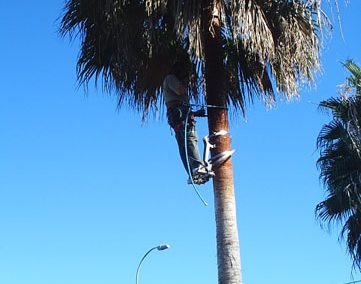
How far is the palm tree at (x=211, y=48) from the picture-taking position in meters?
7.70

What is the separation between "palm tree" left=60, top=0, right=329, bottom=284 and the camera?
7.70 metres

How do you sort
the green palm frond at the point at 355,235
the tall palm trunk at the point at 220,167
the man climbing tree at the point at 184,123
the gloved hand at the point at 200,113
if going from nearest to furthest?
the tall palm trunk at the point at 220,167, the man climbing tree at the point at 184,123, the gloved hand at the point at 200,113, the green palm frond at the point at 355,235

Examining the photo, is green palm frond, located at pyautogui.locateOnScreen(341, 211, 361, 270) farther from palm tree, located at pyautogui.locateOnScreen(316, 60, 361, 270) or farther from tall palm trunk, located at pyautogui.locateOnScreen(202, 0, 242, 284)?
tall palm trunk, located at pyautogui.locateOnScreen(202, 0, 242, 284)

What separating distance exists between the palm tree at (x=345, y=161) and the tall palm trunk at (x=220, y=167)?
252 inches

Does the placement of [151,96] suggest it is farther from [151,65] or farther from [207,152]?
[207,152]

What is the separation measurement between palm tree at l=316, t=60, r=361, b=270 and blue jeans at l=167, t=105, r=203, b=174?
6.66 metres

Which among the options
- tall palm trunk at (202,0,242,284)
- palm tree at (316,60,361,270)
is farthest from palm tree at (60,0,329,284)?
palm tree at (316,60,361,270)

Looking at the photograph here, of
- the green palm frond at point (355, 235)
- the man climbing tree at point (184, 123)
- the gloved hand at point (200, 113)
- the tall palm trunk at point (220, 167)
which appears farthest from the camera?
the green palm frond at point (355, 235)

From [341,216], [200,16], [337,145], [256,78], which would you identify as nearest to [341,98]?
[337,145]

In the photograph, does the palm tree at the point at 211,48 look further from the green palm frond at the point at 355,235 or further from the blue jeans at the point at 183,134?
the green palm frond at the point at 355,235

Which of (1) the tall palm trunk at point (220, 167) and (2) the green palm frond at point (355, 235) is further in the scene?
(2) the green palm frond at point (355, 235)

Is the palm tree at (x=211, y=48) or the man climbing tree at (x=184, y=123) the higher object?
the palm tree at (x=211, y=48)

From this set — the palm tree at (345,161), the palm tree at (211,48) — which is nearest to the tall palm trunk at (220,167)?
the palm tree at (211,48)

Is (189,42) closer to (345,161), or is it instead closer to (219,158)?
(219,158)
